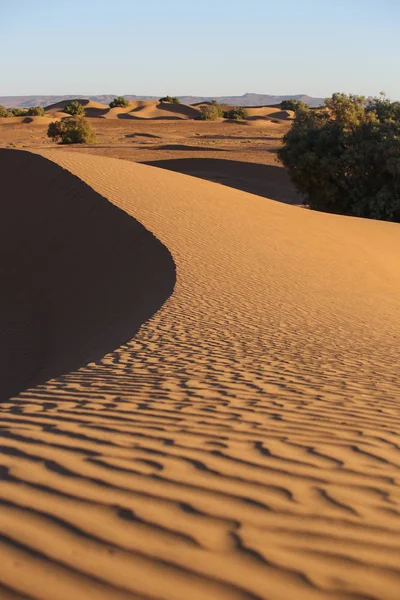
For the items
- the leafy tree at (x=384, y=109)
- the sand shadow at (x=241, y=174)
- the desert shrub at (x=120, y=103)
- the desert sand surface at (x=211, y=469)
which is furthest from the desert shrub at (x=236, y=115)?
the desert sand surface at (x=211, y=469)

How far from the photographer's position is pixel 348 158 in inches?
1074

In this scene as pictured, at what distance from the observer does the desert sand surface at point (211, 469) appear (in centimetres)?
263

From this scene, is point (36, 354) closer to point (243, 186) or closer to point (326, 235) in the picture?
point (326, 235)

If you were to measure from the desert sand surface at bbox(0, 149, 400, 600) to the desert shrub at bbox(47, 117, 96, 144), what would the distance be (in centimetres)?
4458

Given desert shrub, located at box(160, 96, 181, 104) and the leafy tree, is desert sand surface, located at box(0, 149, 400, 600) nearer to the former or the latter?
the leafy tree

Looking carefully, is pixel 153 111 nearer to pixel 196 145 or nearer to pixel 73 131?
pixel 73 131

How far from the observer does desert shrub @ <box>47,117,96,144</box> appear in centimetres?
5159

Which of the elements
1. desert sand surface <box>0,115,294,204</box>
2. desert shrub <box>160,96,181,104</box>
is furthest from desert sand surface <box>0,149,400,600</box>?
desert shrub <box>160,96,181,104</box>

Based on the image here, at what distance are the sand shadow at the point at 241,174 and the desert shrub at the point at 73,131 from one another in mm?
13143

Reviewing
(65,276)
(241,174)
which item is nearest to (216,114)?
(241,174)

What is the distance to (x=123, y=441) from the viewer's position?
4.11 meters

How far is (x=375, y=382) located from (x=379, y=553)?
384 cm

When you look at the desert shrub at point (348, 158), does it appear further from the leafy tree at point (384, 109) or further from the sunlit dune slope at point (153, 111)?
the sunlit dune slope at point (153, 111)

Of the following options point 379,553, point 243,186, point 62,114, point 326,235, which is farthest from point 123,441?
point 62,114
